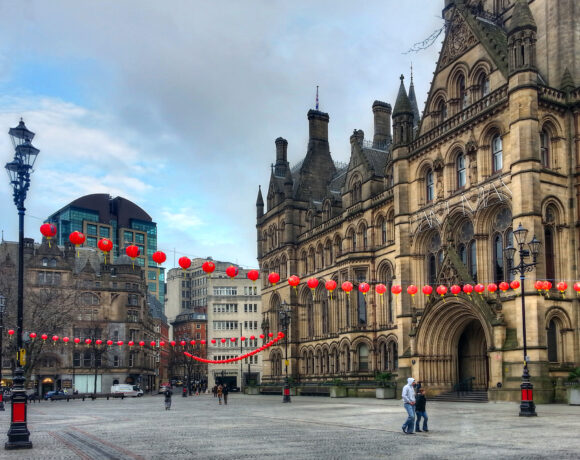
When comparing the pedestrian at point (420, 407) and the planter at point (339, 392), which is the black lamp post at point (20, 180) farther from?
the planter at point (339, 392)

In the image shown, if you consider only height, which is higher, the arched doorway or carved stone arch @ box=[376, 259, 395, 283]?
carved stone arch @ box=[376, 259, 395, 283]

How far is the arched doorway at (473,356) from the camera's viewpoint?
43.6 m

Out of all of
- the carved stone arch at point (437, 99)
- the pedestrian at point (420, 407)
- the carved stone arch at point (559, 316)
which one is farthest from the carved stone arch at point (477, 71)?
the pedestrian at point (420, 407)

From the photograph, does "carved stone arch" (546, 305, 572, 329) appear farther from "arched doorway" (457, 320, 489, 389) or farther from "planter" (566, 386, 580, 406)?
"arched doorway" (457, 320, 489, 389)

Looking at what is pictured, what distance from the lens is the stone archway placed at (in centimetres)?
4375

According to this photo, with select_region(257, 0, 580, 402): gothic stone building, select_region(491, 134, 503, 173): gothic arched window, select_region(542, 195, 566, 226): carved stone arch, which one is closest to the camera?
select_region(257, 0, 580, 402): gothic stone building

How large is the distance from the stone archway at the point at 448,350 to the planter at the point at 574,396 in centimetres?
1014

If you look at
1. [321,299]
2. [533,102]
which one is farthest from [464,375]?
[321,299]

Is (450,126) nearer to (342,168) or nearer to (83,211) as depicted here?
(342,168)

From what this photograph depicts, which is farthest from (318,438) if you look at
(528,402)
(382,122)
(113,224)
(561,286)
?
(113,224)

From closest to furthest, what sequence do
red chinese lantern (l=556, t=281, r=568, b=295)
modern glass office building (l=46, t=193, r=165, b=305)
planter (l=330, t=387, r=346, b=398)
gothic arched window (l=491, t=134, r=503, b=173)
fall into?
red chinese lantern (l=556, t=281, r=568, b=295), gothic arched window (l=491, t=134, r=503, b=173), planter (l=330, t=387, r=346, b=398), modern glass office building (l=46, t=193, r=165, b=305)

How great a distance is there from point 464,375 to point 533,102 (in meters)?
17.9

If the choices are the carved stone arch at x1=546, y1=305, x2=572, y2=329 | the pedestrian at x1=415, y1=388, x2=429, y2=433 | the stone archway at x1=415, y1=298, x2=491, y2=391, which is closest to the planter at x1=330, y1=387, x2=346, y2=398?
the stone archway at x1=415, y1=298, x2=491, y2=391

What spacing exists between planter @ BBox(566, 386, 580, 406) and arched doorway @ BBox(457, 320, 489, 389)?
990cm
